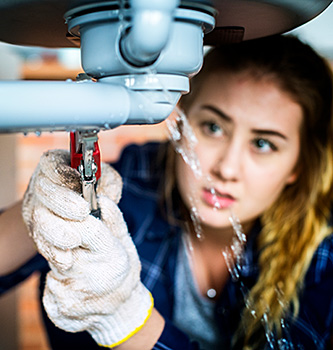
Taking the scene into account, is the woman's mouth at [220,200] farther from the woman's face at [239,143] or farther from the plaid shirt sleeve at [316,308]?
the plaid shirt sleeve at [316,308]

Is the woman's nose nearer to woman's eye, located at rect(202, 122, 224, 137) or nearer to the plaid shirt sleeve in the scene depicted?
woman's eye, located at rect(202, 122, 224, 137)

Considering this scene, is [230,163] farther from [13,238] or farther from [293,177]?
[13,238]

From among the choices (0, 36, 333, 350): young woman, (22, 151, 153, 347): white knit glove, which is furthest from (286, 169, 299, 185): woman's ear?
(22, 151, 153, 347): white knit glove

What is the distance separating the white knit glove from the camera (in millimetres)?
394

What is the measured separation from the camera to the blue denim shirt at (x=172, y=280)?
72 centimetres

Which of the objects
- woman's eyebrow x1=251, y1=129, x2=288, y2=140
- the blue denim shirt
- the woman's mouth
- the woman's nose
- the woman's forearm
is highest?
woman's eyebrow x1=251, y1=129, x2=288, y2=140

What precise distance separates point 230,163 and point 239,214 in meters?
0.11

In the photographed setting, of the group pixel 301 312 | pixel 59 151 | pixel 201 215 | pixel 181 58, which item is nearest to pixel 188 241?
pixel 201 215

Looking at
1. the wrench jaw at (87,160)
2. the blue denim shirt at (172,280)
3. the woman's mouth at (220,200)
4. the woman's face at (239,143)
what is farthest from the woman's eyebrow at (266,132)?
the wrench jaw at (87,160)

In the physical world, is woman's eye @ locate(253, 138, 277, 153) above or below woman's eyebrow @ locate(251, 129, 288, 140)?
below

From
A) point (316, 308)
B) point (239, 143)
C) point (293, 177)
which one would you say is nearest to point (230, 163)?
point (239, 143)

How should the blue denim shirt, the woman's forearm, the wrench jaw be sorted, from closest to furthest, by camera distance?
the wrench jaw → the woman's forearm → the blue denim shirt

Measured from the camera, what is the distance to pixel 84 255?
41cm

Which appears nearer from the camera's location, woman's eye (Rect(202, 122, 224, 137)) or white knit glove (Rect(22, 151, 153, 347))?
white knit glove (Rect(22, 151, 153, 347))
